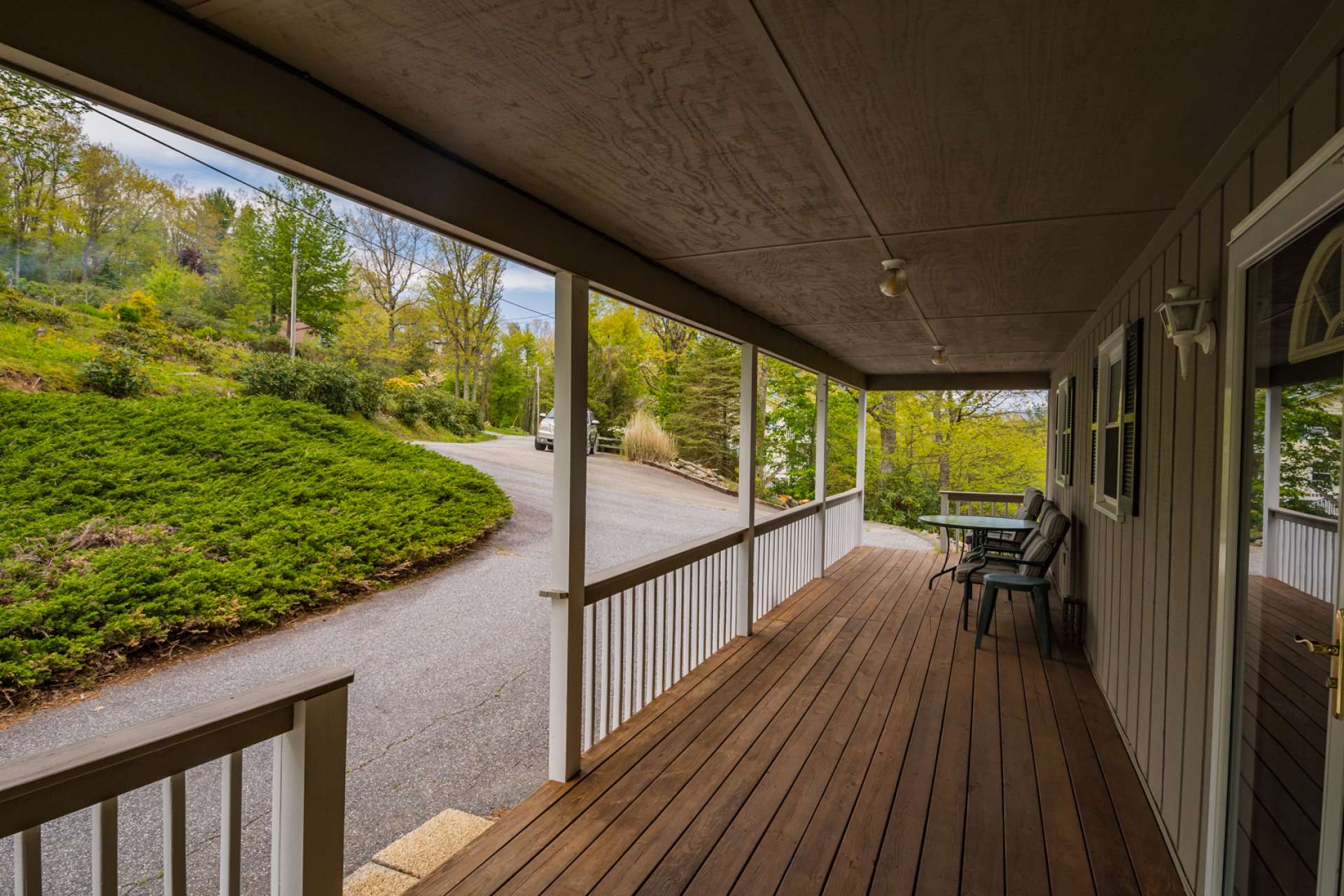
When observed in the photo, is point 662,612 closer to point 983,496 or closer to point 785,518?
point 785,518

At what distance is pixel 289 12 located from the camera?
49.9 inches

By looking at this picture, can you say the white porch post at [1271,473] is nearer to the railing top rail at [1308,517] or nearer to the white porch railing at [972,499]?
the railing top rail at [1308,517]

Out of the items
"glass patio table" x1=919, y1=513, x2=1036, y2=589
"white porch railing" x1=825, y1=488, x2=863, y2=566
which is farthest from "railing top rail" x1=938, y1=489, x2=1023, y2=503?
"glass patio table" x1=919, y1=513, x2=1036, y2=589

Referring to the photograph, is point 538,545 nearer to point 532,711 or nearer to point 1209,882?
point 532,711

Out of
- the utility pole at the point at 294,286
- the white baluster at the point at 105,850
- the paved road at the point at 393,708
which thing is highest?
the utility pole at the point at 294,286

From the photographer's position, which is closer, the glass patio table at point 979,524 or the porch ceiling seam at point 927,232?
the porch ceiling seam at point 927,232

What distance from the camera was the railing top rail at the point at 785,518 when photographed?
16.6 ft

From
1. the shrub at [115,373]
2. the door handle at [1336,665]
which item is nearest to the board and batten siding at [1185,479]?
the door handle at [1336,665]

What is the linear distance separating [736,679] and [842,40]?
333cm

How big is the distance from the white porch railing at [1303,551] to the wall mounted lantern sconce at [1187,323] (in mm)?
635

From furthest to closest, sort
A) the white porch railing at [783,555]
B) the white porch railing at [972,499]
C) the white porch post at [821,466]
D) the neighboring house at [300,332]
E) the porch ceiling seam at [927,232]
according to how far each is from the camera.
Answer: the white porch railing at [972,499]
the neighboring house at [300,332]
the white porch post at [821,466]
the white porch railing at [783,555]
the porch ceiling seam at [927,232]

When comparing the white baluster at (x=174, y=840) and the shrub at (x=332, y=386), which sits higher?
the shrub at (x=332, y=386)

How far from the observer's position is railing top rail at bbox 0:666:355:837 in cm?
95

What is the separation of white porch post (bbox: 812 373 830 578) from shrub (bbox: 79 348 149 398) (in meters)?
6.74
